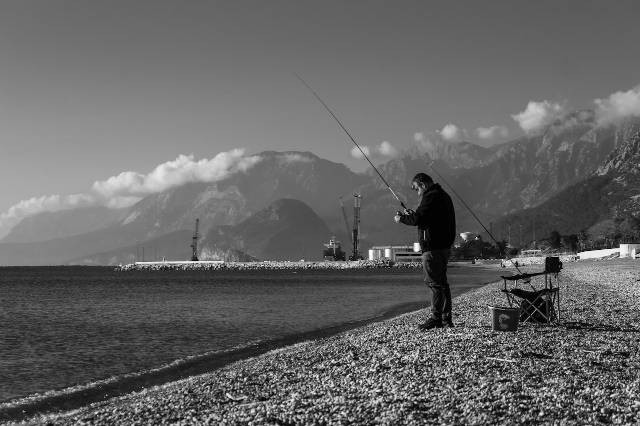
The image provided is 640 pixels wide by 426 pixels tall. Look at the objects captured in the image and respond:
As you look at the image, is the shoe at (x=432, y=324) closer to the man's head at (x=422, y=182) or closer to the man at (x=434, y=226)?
the man at (x=434, y=226)

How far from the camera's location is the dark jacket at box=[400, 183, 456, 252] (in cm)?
1551

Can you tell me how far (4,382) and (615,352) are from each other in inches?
543

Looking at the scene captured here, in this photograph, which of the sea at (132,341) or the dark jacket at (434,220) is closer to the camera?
the dark jacket at (434,220)

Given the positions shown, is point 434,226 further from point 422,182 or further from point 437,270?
point 422,182

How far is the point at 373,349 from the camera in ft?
48.6

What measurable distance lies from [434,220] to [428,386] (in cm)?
634

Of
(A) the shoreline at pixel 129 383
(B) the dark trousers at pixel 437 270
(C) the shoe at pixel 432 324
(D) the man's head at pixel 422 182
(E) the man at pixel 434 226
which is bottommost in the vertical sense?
(A) the shoreline at pixel 129 383

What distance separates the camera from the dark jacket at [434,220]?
15.5m

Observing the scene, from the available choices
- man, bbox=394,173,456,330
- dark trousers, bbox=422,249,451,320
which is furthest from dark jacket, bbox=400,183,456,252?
dark trousers, bbox=422,249,451,320

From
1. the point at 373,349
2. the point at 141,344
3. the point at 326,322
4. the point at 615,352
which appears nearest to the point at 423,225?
the point at 373,349

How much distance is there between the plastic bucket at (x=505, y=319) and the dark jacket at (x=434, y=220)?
1974 millimetres

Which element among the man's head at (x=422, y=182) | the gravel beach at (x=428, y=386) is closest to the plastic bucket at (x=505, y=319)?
the gravel beach at (x=428, y=386)

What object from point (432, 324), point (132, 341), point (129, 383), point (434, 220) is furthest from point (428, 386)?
point (132, 341)

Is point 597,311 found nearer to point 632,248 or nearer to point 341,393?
point 341,393
